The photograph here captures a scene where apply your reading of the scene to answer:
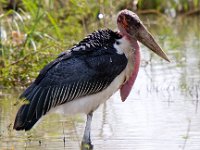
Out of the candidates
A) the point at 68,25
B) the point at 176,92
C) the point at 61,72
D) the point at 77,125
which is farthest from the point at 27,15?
Result: the point at 61,72

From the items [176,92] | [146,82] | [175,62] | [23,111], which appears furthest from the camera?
[175,62]

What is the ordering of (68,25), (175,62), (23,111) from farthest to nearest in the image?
1. (68,25)
2. (175,62)
3. (23,111)

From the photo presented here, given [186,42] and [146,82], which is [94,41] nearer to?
[146,82]

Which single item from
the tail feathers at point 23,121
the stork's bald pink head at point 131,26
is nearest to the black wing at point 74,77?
the tail feathers at point 23,121

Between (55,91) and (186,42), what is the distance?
7.59 metres

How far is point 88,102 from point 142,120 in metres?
1.23

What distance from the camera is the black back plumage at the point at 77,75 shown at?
28.0 feet

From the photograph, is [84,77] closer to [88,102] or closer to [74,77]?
[74,77]

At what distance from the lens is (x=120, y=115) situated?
1011cm

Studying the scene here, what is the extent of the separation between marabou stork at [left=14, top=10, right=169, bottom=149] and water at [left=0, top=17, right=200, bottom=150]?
14.3 inches

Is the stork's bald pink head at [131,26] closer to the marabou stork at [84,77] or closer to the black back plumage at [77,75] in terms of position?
the marabou stork at [84,77]

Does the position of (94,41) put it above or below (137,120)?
above

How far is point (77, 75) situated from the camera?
863 cm

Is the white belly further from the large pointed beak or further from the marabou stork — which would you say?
the large pointed beak
